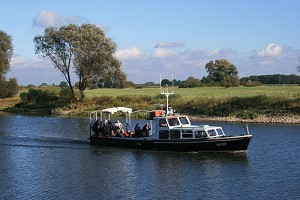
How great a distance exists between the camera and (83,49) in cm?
8306

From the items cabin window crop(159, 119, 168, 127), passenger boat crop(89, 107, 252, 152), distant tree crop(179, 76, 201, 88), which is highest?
distant tree crop(179, 76, 201, 88)

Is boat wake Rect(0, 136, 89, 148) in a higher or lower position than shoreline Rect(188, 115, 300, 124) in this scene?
lower

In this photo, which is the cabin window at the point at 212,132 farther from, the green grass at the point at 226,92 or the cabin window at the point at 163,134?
the green grass at the point at 226,92

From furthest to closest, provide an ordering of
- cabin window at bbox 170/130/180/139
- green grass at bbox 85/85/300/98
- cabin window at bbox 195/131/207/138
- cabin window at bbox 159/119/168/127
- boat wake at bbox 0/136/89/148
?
green grass at bbox 85/85/300/98
boat wake at bbox 0/136/89/148
cabin window at bbox 159/119/168/127
cabin window at bbox 170/130/180/139
cabin window at bbox 195/131/207/138

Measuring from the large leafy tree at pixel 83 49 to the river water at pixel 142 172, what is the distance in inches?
1401

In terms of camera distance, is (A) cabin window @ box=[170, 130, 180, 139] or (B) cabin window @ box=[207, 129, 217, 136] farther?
(A) cabin window @ box=[170, 130, 180, 139]

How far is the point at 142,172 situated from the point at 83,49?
52.5m

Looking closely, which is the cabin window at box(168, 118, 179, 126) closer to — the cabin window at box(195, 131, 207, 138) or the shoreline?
the cabin window at box(195, 131, 207, 138)

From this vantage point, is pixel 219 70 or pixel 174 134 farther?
pixel 219 70

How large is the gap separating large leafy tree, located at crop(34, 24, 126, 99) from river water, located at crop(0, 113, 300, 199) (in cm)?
3558

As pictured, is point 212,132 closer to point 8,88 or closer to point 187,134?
point 187,134

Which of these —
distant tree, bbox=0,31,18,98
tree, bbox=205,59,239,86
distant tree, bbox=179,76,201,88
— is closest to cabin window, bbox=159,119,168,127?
distant tree, bbox=0,31,18,98

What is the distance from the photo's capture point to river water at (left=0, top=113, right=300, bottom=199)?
27.5 meters

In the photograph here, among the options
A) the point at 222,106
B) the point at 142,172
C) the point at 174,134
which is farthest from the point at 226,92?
the point at 142,172
